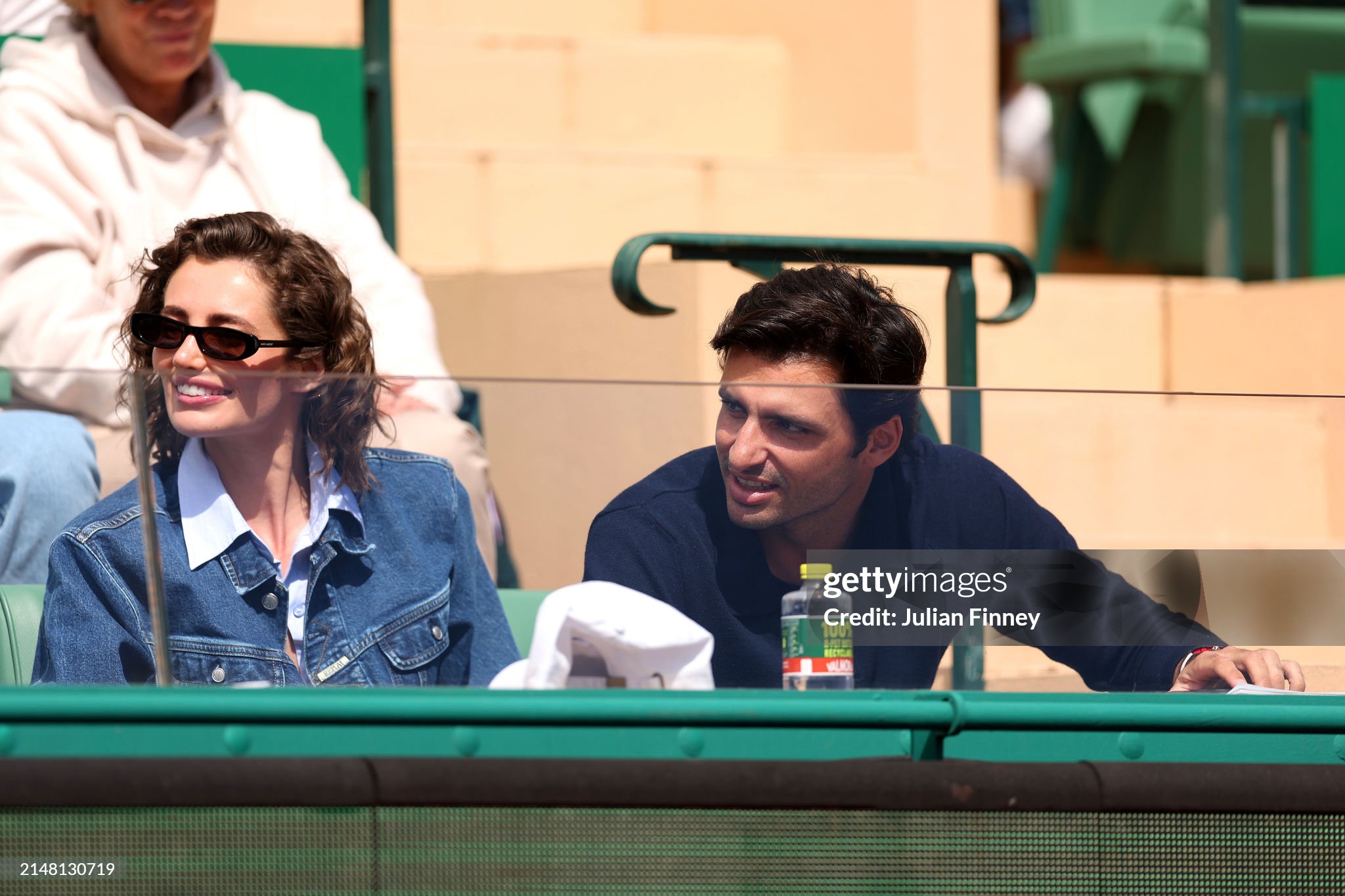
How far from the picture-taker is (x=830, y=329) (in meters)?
2.18

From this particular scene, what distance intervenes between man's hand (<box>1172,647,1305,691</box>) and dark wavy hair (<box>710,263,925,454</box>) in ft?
1.74

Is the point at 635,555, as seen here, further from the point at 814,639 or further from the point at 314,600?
the point at 314,600

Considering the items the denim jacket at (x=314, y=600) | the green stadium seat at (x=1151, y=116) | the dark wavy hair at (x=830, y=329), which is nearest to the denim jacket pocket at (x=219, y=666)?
the denim jacket at (x=314, y=600)

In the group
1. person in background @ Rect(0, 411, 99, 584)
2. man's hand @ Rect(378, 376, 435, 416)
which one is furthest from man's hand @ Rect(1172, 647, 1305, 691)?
person in background @ Rect(0, 411, 99, 584)

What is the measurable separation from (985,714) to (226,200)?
8.36 ft

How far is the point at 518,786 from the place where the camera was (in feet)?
4.97

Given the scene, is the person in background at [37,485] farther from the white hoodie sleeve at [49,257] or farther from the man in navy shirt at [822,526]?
the white hoodie sleeve at [49,257]

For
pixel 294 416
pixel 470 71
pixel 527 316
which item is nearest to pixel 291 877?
pixel 294 416

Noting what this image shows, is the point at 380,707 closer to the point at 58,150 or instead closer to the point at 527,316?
the point at 58,150

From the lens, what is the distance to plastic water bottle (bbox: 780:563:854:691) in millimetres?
1679

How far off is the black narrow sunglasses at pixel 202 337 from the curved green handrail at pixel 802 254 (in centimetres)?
92

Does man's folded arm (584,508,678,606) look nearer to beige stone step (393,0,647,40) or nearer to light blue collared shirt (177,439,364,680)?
light blue collared shirt (177,439,364,680)

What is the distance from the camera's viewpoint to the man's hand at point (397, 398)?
5.77 feet

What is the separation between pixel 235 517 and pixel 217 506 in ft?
0.11
